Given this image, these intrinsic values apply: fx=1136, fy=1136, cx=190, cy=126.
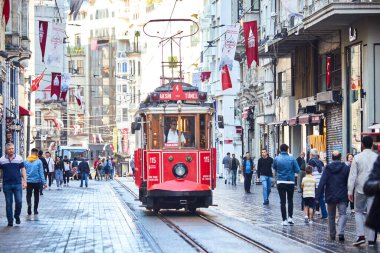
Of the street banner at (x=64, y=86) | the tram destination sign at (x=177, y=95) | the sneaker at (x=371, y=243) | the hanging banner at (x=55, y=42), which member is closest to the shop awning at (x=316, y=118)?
the hanging banner at (x=55, y=42)

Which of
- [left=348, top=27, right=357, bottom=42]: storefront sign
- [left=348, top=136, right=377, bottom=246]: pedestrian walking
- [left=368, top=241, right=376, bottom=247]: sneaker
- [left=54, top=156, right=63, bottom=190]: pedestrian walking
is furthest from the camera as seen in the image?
[left=54, top=156, right=63, bottom=190]: pedestrian walking

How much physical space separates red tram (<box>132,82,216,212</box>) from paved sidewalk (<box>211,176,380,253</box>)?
4.53 ft

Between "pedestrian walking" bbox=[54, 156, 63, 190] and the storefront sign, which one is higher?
the storefront sign

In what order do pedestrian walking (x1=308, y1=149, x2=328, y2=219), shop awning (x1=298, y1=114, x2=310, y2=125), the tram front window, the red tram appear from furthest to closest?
shop awning (x1=298, y1=114, x2=310, y2=125)
the tram front window
the red tram
pedestrian walking (x1=308, y1=149, x2=328, y2=219)

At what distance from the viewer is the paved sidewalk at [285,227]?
19.4m

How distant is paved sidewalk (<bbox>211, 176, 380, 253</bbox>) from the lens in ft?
63.7

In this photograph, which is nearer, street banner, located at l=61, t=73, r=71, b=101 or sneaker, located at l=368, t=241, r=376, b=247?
sneaker, located at l=368, t=241, r=376, b=247

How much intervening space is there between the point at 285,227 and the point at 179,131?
5.89m

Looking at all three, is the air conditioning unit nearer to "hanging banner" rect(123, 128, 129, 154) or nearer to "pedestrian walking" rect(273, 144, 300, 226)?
"pedestrian walking" rect(273, 144, 300, 226)

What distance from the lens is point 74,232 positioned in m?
22.5

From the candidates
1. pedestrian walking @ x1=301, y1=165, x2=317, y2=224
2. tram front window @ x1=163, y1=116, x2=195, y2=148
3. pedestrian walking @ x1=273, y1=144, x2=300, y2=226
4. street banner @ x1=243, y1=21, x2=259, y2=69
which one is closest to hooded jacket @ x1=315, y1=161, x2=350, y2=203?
pedestrian walking @ x1=273, y1=144, x2=300, y2=226

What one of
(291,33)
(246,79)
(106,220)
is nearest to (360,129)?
(291,33)

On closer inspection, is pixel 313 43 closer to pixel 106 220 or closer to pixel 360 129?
pixel 360 129

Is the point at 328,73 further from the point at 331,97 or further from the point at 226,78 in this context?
the point at 226,78
